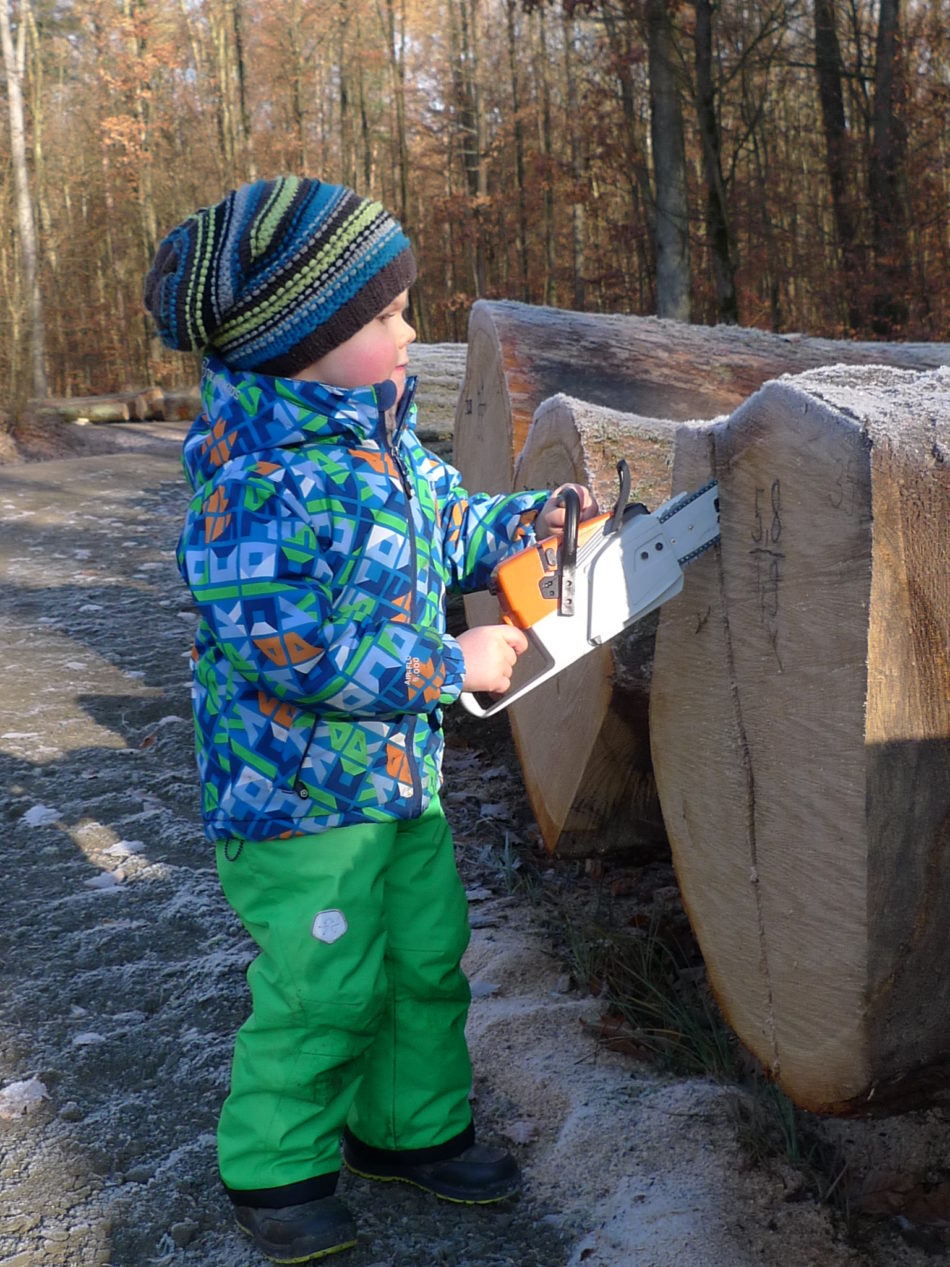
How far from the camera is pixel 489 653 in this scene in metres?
1.82

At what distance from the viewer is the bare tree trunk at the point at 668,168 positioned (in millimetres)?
10500

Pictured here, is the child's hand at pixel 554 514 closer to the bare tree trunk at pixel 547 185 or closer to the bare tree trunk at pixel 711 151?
the bare tree trunk at pixel 711 151

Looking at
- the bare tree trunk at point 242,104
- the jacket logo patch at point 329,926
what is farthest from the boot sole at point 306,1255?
the bare tree trunk at point 242,104

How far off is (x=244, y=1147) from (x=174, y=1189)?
0.82ft

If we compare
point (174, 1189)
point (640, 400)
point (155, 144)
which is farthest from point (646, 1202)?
point (155, 144)

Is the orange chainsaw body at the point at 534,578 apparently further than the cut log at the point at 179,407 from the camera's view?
No

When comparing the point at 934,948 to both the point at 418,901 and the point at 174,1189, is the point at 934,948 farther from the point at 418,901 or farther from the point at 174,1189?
the point at 174,1189

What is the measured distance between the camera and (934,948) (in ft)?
4.92

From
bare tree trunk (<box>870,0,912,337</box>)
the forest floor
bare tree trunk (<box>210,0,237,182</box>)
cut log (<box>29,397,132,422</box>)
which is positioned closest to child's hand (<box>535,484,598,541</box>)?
the forest floor

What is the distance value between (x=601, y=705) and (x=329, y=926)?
2.71ft

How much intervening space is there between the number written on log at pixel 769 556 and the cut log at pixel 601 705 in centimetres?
67

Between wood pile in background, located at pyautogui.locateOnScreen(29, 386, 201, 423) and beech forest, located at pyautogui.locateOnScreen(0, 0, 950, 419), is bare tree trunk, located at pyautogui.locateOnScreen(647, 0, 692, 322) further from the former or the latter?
wood pile in background, located at pyautogui.locateOnScreen(29, 386, 201, 423)

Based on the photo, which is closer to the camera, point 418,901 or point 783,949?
point 783,949

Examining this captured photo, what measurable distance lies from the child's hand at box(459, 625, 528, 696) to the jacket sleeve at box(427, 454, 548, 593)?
0.31 metres
